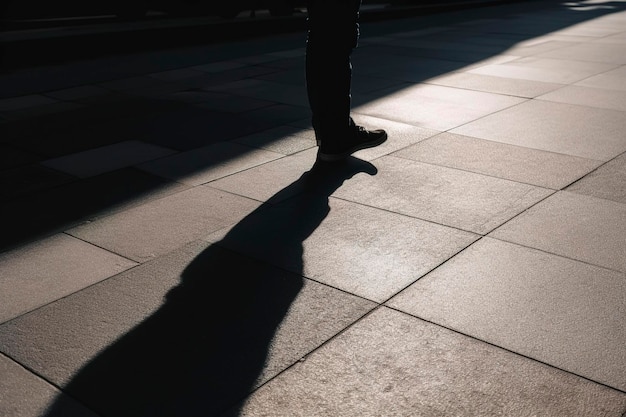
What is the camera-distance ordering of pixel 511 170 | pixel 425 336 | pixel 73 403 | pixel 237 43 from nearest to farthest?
pixel 73 403, pixel 425 336, pixel 511 170, pixel 237 43

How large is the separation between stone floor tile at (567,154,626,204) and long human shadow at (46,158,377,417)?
184 cm

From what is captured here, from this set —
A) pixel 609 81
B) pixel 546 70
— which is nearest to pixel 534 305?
pixel 609 81

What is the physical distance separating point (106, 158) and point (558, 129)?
3712 mm

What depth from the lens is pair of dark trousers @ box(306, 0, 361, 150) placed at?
5.21m

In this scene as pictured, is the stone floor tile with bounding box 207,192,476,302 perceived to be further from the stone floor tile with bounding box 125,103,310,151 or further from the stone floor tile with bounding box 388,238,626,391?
the stone floor tile with bounding box 125,103,310,151

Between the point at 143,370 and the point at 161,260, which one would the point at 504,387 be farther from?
the point at 161,260

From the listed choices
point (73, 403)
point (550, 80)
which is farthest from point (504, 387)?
point (550, 80)

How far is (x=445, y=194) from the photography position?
4875 millimetres

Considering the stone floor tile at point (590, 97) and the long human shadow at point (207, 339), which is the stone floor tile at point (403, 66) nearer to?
the stone floor tile at point (590, 97)

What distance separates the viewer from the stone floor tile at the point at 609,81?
8320 mm

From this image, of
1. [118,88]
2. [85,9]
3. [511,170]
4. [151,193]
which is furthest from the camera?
[85,9]

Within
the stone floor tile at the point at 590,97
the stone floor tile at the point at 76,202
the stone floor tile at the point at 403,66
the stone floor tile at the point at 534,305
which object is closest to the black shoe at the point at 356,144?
the stone floor tile at the point at 76,202

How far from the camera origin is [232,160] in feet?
18.9

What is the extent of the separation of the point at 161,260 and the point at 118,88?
512 centimetres
